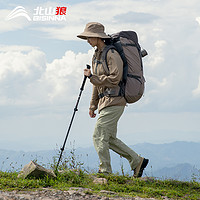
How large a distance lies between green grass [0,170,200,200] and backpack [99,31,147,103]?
1971 millimetres

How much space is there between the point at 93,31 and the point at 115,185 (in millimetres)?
3638

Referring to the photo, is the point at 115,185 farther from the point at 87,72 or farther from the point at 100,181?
the point at 87,72

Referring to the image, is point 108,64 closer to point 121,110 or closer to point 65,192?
point 121,110

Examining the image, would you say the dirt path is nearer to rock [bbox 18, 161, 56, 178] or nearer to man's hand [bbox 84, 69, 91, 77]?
rock [bbox 18, 161, 56, 178]

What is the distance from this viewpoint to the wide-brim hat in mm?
9195

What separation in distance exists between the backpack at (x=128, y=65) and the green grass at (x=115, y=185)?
6.47ft

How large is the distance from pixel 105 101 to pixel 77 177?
193cm

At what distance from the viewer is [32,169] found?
847 cm

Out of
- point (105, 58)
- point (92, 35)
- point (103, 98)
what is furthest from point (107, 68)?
point (92, 35)

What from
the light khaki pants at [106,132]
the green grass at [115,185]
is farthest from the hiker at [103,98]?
the green grass at [115,185]

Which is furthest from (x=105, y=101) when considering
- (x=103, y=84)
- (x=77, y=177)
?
(x=77, y=177)

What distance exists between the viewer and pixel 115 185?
28.2ft

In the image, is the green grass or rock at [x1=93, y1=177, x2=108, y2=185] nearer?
the green grass

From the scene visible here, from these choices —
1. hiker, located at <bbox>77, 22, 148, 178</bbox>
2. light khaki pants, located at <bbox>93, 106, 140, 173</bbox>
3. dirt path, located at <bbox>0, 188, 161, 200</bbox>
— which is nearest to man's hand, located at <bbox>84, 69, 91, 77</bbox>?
hiker, located at <bbox>77, 22, 148, 178</bbox>
